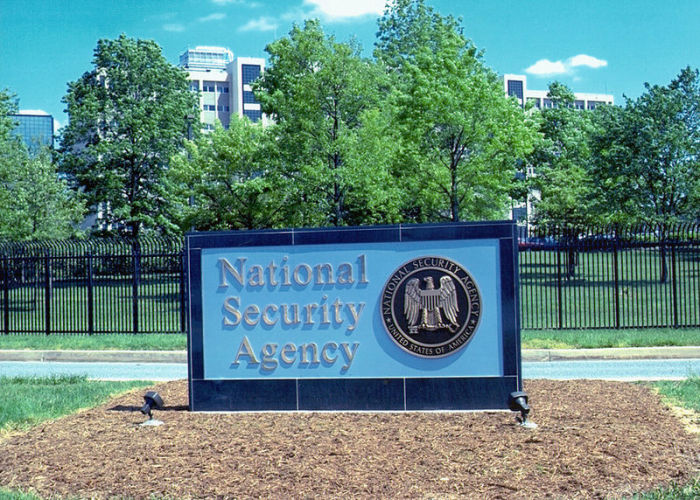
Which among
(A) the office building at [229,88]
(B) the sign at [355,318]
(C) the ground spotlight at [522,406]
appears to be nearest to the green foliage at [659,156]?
(B) the sign at [355,318]

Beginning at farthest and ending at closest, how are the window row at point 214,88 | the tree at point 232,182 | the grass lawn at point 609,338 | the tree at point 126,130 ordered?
the window row at point 214,88, the tree at point 126,130, the tree at point 232,182, the grass lawn at point 609,338

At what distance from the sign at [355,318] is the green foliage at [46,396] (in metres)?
1.62

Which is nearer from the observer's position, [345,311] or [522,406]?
[522,406]

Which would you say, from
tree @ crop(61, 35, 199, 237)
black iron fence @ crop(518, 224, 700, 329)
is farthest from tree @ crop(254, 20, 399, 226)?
tree @ crop(61, 35, 199, 237)

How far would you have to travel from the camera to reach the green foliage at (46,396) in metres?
8.55

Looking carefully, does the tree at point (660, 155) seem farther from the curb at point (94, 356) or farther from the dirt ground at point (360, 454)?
the dirt ground at point (360, 454)

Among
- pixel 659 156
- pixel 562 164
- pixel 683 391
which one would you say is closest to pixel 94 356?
pixel 683 391

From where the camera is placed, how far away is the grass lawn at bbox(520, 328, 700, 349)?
1489cm

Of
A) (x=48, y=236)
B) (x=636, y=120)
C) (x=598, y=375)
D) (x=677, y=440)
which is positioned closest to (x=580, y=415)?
(x=677, y=440)

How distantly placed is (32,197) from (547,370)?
944 inches

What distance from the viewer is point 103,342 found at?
55.2 feet

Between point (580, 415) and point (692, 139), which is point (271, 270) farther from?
point (692, 139)

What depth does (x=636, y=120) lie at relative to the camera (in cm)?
2969

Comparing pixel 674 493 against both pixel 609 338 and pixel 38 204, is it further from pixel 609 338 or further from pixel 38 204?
pixel 38 204
